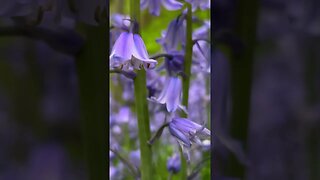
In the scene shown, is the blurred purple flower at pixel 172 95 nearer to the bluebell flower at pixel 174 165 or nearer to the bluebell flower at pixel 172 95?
the bluebell flower at pixel 172 95

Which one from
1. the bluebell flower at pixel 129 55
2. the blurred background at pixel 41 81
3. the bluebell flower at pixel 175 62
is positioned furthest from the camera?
the bluebell flower at pixel 175 62

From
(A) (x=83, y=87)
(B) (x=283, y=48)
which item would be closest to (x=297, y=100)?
(B) (x=283, y=48)

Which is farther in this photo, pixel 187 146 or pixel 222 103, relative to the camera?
pixel 187 146

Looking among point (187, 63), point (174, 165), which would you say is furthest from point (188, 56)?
point (174, 165)

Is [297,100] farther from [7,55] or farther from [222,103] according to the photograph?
[7,55]

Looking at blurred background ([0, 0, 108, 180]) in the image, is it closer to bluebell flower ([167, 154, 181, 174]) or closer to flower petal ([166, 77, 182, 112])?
flower petal ([166, 77, 182, 112])

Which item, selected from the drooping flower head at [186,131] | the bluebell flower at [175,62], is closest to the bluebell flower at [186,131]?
the drooping flower head at [186,131]

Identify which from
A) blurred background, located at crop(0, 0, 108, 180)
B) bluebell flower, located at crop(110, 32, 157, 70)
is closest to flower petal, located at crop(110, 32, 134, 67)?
bluebell flower, located at crop(110, 32, 157, 70)
